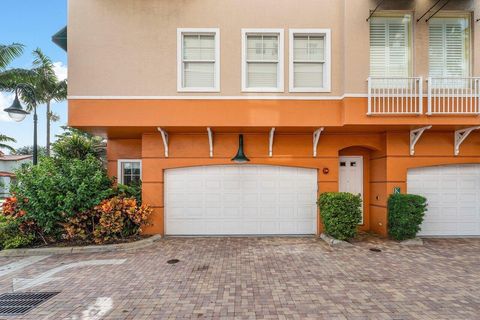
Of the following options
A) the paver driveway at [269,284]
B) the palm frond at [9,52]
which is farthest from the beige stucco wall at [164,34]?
the palm frond at [9,52]

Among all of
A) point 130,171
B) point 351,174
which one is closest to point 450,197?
point 351,174

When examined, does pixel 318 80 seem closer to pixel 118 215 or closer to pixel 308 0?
pixel 308 0

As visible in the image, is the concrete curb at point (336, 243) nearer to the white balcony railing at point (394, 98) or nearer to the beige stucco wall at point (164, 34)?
the white balcony railing at point (394, 98)

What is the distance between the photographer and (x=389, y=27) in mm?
7195

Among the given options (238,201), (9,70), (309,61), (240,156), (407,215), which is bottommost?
(407,215)

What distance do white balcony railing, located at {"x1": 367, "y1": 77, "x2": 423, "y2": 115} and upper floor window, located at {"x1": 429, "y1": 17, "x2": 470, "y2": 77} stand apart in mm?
1116

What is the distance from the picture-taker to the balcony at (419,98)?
668cm

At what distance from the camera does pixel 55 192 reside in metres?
6.83

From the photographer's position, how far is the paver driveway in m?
3.89

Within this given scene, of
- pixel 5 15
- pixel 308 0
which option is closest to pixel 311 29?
pixel 308 0

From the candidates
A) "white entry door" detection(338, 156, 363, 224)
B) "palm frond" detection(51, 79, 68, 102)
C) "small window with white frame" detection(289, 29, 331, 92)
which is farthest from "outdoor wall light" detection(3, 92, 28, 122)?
"palm frond" detection(51, 79, 68, 102)

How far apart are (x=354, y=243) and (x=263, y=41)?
19.9 feet

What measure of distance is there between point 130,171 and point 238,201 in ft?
12.9

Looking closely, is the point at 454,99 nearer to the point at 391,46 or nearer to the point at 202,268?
the point at 391,46
